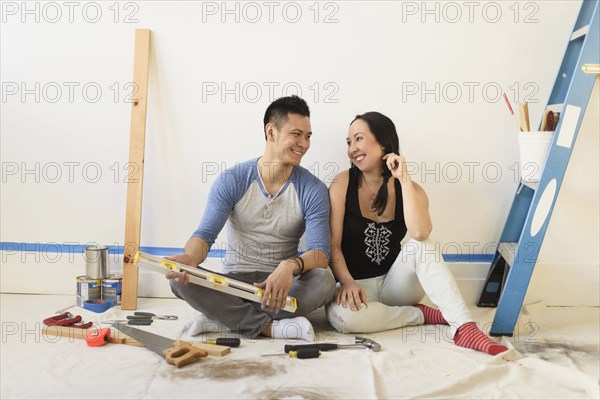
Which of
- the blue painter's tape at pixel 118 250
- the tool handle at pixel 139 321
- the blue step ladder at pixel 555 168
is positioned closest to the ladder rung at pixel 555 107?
the blue step ladder at pixel 555 168

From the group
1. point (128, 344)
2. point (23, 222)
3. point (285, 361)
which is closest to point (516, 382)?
point (285, 361)

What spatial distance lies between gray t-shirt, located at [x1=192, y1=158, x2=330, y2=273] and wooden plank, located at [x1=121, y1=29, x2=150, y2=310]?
0.51 meters

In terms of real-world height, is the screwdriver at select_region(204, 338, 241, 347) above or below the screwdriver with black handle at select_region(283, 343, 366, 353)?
below

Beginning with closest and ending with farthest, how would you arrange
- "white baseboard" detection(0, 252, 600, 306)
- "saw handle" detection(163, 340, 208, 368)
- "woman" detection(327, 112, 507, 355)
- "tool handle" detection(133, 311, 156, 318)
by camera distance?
"saw handle" detection(163, 340, 208, 368) < "woman" detection(327, 112, 507, 355) < "tool handle" detection(133, 311, 156, 318) < "white baseboard" detection(0, 252, 600, 306)

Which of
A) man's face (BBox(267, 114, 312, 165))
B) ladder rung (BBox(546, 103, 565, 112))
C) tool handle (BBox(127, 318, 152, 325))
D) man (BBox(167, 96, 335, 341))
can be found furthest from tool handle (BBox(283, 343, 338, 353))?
ladder rung (BBox(546, 103, 565, 112))

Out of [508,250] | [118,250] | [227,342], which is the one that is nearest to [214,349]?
[227,342]

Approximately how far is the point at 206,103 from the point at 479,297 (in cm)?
154

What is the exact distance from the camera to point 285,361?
2.38m

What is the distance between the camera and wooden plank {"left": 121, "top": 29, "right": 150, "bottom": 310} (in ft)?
10.3

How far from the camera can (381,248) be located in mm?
2908

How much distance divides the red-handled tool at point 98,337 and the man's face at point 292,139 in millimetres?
937

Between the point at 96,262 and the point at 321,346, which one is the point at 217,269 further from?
the point at 321,346

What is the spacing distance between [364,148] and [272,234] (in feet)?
1.68

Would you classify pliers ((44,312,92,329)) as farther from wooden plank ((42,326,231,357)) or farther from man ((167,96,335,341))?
man ((167,96,335,341))
